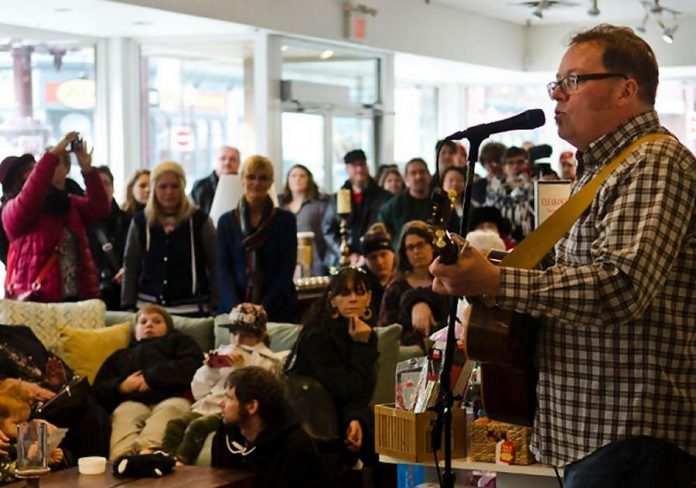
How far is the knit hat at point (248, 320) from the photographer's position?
567 centimetres

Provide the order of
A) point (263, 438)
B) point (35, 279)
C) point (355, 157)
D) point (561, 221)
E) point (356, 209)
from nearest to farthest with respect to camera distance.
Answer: point (561, 221) < point (263, 438) < point (35, 279) < point (356, 209) < point (355, 157)

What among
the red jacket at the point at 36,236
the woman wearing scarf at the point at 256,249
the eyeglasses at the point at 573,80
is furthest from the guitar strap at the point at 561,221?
the red jacket at the point at 36,236

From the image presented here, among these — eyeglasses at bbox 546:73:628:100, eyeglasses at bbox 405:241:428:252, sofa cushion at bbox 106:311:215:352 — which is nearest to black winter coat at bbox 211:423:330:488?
sofa cushion at bbox 106:311:215:352

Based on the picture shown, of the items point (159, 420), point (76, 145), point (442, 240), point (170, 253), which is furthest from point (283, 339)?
point (442, 240)

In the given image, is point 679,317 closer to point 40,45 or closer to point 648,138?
point 648,138

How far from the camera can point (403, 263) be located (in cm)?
630

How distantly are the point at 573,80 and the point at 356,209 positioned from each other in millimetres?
7731

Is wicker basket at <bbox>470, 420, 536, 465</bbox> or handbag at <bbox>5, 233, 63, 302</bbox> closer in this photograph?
wicker basket at <bbox>470, 420, 536, 465</bbox>

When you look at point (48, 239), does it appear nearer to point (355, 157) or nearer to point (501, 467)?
point (501, 467)

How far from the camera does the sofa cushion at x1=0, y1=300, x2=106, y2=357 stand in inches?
245

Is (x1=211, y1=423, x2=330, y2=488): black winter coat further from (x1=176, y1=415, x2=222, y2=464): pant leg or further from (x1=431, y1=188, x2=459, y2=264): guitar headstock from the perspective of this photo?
(x1=431, y1=188, x2=459, y2=264): guitar headstock

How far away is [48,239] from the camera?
676 cm

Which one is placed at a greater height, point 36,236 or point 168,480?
point 36,236

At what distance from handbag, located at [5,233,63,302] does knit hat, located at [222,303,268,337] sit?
1442 millimetres
